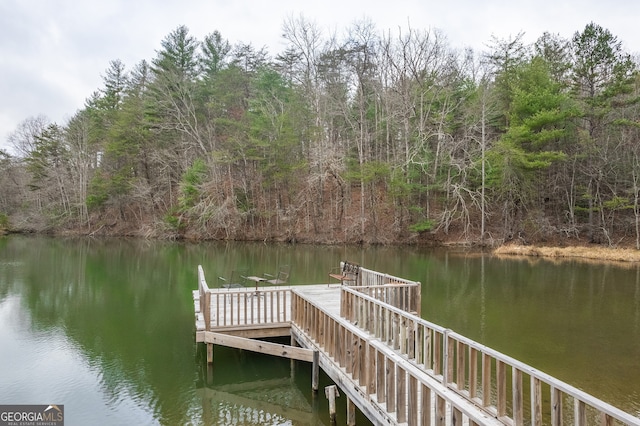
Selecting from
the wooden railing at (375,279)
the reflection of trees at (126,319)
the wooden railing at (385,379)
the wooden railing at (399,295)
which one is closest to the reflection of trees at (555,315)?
the wooden railing at (375,279)

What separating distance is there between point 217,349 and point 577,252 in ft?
66.8

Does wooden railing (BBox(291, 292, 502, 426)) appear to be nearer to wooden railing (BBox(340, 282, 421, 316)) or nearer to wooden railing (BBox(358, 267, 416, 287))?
wooden railing (BBox(340, 282, 421, 316))

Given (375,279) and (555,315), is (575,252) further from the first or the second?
(375,279)

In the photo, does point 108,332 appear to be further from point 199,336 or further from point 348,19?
point 348,19

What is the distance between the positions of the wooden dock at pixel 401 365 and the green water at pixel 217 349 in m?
0.59

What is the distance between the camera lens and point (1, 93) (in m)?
38.0

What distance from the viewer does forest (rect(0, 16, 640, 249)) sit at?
24234 mm

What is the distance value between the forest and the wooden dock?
19732mm

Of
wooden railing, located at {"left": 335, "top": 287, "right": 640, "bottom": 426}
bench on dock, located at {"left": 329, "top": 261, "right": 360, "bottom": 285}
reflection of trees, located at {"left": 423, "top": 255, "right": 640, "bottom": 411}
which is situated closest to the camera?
wooden railing, located at {"left": 335, "top": 287, "right": 640, "bottom": 426}

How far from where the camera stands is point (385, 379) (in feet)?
12.8

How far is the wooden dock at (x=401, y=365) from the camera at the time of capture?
3.16 meters

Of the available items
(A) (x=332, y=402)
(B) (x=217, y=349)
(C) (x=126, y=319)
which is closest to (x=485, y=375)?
(A) (x=332, y=402)

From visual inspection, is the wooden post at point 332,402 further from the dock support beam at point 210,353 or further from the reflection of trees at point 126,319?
the dock support beam at point 210,353

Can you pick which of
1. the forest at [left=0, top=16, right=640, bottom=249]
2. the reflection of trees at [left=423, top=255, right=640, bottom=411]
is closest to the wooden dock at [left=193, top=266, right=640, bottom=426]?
the reflection of trees at [left=423, top=255, right=640, bottom=411]
